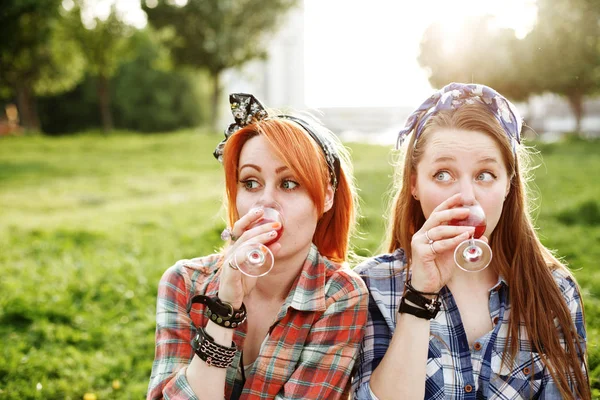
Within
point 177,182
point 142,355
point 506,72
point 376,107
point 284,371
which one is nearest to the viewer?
point 284,371

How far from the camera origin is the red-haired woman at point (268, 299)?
7.41ft

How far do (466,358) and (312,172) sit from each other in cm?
108

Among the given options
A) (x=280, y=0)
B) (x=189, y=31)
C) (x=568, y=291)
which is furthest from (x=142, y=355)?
(x=280, y=0)

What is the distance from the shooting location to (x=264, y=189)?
251 centimetres

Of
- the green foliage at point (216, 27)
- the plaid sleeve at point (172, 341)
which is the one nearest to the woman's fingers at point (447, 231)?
the plaid sleeve at point (172, 341)

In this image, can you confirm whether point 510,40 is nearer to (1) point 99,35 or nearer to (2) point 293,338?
(2) point 293,338

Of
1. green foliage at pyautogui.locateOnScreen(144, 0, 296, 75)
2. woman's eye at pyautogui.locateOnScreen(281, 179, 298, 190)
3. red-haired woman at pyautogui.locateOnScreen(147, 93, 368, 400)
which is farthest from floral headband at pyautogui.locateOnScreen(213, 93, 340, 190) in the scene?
green foliage at pyautogui.locateOnScreen(144, 0, 296, 75)

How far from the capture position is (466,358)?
8.19 ft

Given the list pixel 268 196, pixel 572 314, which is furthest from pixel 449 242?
pixel 572 314

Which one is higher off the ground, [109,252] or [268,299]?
[268,299]

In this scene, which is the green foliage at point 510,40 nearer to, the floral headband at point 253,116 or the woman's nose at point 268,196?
the floral headband at point 253,116

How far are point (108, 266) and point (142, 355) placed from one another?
231 cm

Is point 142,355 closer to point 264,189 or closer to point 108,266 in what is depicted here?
point 108,266

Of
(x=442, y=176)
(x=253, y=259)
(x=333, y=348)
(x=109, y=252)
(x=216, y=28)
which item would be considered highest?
(x=216, y=28)
